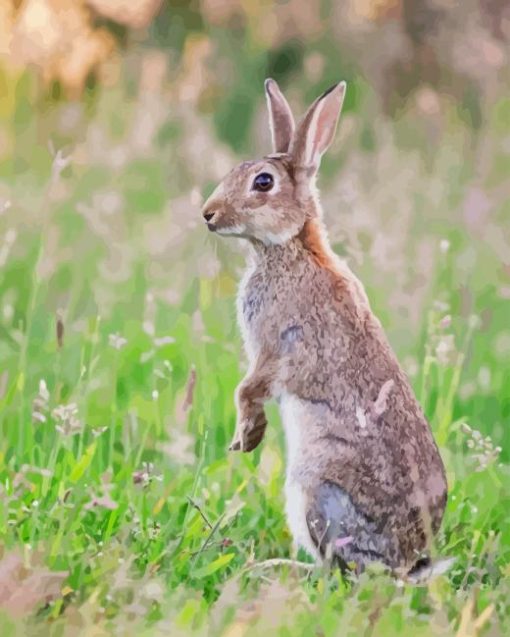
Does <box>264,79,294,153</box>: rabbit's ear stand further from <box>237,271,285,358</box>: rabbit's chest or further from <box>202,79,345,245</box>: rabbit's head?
<box>237,271,285,358</box>: rabbit's chest

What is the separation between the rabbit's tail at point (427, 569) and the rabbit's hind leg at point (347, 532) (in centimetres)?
9

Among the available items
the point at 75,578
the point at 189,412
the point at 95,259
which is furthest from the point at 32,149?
the point at 75,578

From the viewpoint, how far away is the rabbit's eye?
5.56 m

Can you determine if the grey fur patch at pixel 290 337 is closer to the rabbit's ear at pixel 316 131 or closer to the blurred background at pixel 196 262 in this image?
the blurred background at pixel 196 262

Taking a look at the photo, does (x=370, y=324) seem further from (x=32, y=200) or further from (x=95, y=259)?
(x=32, y=200)

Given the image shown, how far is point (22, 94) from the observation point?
386 inches

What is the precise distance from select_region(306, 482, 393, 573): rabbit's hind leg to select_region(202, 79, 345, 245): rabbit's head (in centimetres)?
99

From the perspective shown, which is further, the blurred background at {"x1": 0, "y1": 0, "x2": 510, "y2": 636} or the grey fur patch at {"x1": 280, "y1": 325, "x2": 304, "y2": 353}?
the grey fur patch at {"x1": 280, "y1": 325, "x2": 304, "y2": 353}

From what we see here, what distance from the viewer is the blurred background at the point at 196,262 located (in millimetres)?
5207

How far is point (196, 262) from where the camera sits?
773 cm

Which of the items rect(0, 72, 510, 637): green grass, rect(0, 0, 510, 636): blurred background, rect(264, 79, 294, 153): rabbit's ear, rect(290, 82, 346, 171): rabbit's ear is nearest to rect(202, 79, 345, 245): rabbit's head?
rect(290, 82, 346, 171): rabbit's ear

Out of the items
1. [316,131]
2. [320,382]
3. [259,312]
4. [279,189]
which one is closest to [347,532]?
[320,382]

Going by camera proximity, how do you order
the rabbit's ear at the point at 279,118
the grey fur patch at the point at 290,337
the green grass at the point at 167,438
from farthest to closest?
1. the rabbit's ear at the point at 279,118
2. the grey fur patch at the point at 290,337
3. the green grass at the point at 167,438

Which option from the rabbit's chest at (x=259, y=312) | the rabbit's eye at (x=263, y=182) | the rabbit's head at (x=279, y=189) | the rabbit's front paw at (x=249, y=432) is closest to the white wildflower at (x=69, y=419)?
the rabbit's front paw at (x=249, y=432)
